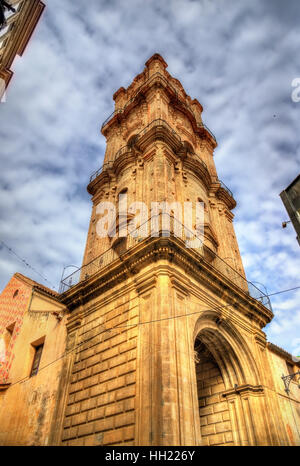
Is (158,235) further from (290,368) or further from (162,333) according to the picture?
(290,368)

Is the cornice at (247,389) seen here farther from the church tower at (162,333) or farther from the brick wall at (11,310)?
the brick wall at (11,310)

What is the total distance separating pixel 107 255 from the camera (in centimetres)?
1365

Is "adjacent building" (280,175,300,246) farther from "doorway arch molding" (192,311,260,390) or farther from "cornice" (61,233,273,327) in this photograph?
"doorway arch molding" (192,311,260,390)

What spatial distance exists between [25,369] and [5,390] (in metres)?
1.44

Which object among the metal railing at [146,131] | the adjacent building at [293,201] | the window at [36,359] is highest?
the metal railing at [146,131]

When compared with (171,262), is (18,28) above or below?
above

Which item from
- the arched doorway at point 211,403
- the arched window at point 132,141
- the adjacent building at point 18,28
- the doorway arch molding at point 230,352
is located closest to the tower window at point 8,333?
the arched doorway at point 211,403

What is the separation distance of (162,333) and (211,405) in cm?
554

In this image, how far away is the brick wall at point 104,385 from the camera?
319 inches

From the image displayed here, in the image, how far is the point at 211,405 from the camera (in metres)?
11.7

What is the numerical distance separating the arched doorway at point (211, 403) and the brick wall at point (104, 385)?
315cm

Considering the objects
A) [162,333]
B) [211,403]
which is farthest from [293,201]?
[211,403]

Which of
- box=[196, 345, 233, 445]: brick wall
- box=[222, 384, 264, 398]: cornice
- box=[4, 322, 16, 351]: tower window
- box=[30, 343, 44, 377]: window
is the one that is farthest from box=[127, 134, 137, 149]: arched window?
box=[222, 384, 264, 398]: cornice
